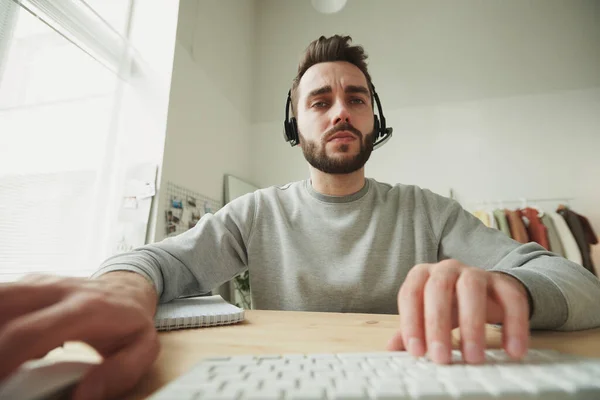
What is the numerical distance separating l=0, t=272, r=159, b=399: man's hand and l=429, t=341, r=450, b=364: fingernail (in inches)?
10.2

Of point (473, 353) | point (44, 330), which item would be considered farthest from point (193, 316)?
point (473, 353)

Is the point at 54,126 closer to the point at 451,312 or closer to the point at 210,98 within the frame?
the point at 210,98

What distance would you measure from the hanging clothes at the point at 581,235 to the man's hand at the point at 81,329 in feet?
8.46

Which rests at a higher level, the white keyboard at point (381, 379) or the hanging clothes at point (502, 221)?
the hanging clothes at point (502, 221)

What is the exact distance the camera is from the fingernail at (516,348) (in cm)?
29

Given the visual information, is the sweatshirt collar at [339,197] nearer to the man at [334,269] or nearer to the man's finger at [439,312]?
the man at [334,269]

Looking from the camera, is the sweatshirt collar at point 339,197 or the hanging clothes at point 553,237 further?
the hanging clothes at point 553,237

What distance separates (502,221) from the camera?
2.12 m

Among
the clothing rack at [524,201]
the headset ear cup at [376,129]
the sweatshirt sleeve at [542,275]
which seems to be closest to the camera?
the sweatshirt sleeve at [542,275]

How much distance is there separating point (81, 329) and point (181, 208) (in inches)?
62.0

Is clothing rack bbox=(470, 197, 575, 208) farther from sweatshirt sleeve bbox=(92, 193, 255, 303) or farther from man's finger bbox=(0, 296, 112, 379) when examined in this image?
man's finger bbox=(0, 296, 112, 379)

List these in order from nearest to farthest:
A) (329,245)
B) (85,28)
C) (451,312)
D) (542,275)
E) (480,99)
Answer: (451,312) < (542,275) < (329,245) < (85,28) < (480,99)

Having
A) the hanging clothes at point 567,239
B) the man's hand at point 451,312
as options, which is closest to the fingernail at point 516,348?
the man's hand at point 451,312

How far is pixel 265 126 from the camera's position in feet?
9.63
